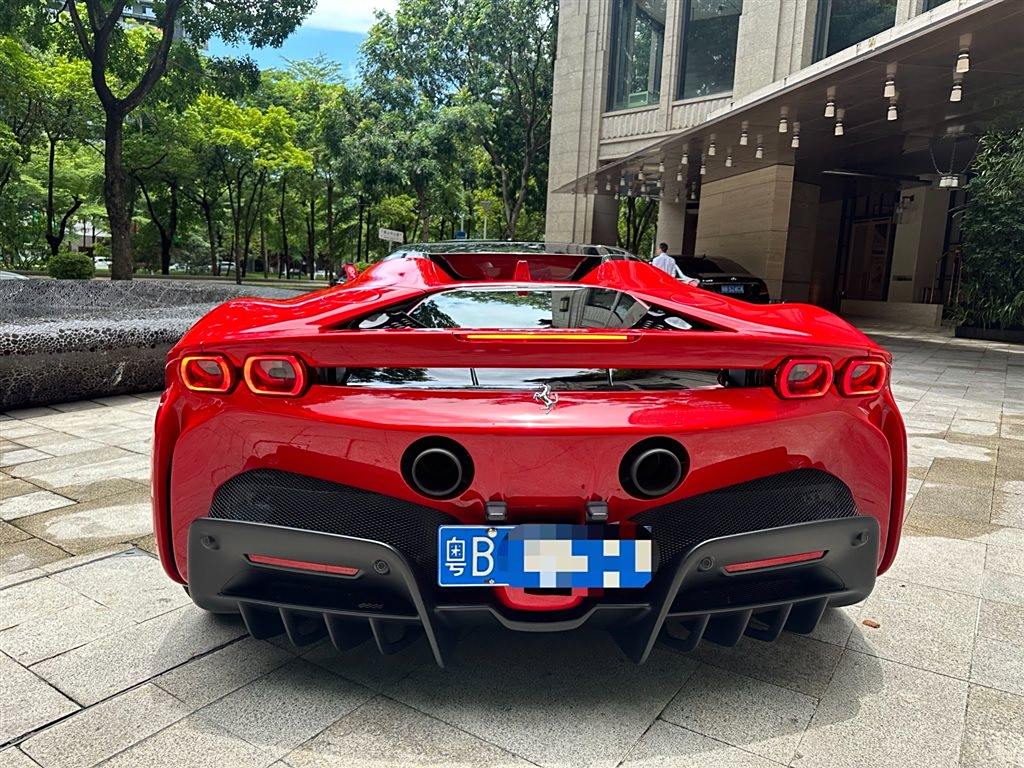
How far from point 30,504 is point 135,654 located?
6.15 feet

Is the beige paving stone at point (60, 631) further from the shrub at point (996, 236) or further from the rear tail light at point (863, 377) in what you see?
the shrub at point (996, 236)

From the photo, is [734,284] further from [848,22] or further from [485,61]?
[485,61]

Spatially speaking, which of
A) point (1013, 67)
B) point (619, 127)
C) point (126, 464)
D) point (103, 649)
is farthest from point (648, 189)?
point (103, 649)

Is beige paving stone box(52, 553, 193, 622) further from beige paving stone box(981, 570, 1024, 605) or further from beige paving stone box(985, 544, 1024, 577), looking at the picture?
beige paving stone box(985, 544, 1024, 577)

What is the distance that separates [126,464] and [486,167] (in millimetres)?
24430

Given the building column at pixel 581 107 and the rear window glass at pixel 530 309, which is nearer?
the rear window glass at pixel 530 309

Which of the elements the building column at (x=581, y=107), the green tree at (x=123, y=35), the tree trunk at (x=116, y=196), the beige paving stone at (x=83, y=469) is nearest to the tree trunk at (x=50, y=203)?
the green tree at (x=123, y=35)

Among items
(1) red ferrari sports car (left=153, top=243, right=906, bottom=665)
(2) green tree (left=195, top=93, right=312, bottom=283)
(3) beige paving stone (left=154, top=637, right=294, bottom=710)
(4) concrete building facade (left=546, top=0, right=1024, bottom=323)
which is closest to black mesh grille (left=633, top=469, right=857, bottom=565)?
(1) red ferrari sports car (left=153, top=243, right=906, bottom=665)

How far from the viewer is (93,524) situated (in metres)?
3.31

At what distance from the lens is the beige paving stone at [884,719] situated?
1741mm

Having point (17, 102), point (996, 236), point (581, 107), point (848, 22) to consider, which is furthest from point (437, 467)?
point (17, 102)

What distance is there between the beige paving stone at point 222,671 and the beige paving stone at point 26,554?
117 centimetres

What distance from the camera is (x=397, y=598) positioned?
1.72 meters

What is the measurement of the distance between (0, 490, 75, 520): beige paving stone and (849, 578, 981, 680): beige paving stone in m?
3.52
